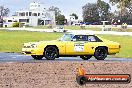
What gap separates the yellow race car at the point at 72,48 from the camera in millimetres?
20125

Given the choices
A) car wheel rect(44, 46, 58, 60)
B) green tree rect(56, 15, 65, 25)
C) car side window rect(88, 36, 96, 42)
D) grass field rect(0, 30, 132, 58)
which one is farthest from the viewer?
green tree rect(56, 15, 65, 25)

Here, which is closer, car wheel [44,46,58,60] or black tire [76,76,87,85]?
black tire [76,76,87,85]

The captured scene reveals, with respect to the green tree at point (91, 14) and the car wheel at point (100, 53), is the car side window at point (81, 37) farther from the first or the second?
the green tree at point (91, 14)

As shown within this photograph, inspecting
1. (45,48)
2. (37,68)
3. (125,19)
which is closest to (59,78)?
(37,68)

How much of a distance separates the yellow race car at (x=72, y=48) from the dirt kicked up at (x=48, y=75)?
152 inches

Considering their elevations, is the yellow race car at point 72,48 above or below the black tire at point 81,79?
below

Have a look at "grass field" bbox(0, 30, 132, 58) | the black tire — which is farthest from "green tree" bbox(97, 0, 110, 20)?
the black tire

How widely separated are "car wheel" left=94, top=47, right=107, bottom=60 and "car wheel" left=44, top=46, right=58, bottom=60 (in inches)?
78.0

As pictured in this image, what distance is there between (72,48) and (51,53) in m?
1.09

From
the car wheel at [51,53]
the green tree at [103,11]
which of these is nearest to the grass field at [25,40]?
the car wheel at [51,53]

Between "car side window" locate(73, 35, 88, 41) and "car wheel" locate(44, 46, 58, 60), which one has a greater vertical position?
"car side window" locate(73, 35, 88, 41)

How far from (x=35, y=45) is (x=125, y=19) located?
14780cm

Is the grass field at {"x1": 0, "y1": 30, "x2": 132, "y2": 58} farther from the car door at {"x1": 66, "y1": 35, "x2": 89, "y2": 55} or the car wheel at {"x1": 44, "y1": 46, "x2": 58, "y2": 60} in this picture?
the car wheel at {"x1": 44, "y1": 46, "x2": 58, "y2": 60}

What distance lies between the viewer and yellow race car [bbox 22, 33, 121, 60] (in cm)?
2012
